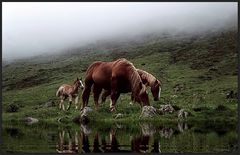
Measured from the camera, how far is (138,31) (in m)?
95.4

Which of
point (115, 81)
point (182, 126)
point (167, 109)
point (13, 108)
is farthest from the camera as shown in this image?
point (13, 108)

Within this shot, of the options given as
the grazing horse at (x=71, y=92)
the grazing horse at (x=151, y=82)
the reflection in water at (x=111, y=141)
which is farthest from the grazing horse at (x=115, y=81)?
the reflection in water at (x=111, y=141)

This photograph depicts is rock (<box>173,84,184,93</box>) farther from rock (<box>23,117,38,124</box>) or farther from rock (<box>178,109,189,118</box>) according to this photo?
rock (<box>23,117,38,124</box>)

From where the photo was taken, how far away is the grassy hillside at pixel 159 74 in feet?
121

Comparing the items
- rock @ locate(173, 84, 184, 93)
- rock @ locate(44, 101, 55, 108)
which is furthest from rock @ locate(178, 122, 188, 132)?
rock @ locate(173, 84, 184, 93)

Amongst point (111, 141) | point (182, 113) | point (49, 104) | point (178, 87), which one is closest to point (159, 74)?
point (178, 87)

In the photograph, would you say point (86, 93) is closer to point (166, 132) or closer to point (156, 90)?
point (156, 90)

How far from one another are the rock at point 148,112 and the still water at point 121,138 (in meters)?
1.42

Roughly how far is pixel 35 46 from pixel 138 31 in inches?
699

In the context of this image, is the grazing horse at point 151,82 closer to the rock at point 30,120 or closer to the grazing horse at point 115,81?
the grazing horse at point 115,81

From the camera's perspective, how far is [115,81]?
121ft

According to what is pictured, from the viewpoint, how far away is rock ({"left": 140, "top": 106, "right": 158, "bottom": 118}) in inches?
1308

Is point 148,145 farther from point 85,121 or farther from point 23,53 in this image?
point 23,53

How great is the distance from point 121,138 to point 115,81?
37.5ft
